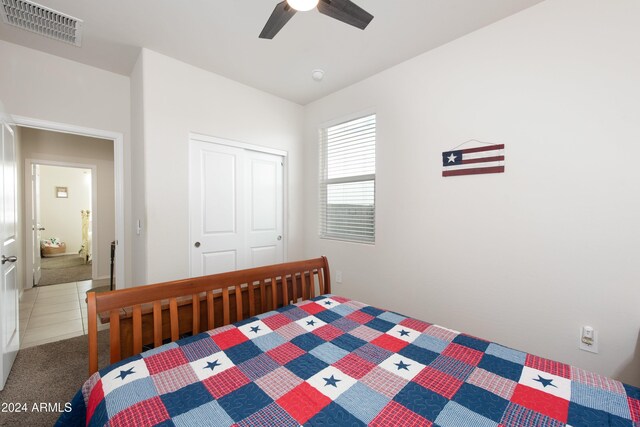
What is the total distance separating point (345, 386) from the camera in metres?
Answer: 1.08

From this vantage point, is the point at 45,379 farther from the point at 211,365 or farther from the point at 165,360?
the point at 211,365

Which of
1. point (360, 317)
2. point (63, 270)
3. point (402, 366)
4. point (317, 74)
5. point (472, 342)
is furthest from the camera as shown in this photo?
point (63, 270)

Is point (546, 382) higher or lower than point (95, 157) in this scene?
lower

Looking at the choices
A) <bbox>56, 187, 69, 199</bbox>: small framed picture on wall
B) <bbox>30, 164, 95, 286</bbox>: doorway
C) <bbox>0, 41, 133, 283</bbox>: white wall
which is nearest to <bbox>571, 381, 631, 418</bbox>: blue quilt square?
<bbox>0, 41, 133, 283</bbox>: white wall

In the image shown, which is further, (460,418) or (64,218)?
(64,218)

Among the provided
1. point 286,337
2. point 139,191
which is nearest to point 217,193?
point 139,191

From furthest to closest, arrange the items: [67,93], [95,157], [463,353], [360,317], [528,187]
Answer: [95,157] → [67,93] → [528,187] → [360,317] → [463,353]

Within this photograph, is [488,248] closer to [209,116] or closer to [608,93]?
[608,93]

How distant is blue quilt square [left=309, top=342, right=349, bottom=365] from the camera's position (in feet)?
4.18

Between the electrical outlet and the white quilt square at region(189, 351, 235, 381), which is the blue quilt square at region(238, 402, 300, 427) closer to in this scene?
the white quilt square at region(189, 351, 235, 381)

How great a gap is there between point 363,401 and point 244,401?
16.8 inches

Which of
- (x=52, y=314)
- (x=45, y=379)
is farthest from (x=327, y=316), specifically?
(x=52, y=314)

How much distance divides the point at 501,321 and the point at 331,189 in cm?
218

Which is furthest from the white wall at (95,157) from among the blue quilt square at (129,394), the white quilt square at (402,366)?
the white quilt square at (402,366)
